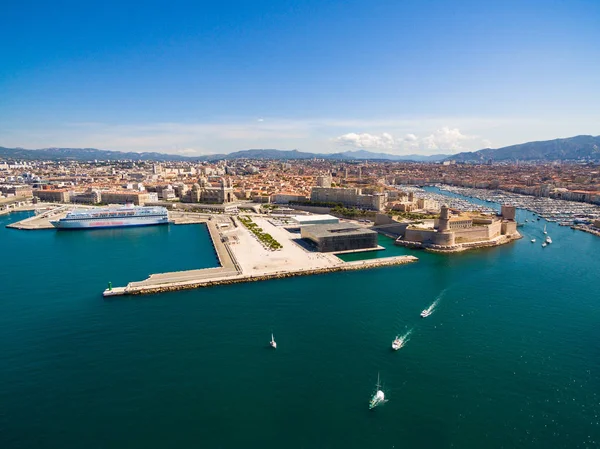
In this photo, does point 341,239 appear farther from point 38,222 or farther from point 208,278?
point 38,222

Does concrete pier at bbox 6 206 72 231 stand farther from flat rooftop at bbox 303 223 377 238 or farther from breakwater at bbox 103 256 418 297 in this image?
flat rooftop at bbox 303 223 377 238

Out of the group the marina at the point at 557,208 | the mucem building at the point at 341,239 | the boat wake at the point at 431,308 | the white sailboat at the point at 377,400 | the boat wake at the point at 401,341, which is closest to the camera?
the white sailboat at the point at 377,400

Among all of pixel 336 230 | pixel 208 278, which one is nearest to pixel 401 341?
pixel 208 278

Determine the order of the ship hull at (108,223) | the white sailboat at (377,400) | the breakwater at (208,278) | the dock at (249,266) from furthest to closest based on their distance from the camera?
the ship hull at (108,223)
the dock at (249,266)
the breakwater at (208,278)
the white sailboat at (377,400)

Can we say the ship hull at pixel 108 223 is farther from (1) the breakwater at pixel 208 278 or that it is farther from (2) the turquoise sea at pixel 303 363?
(1) the breakwater at pixel 208 278

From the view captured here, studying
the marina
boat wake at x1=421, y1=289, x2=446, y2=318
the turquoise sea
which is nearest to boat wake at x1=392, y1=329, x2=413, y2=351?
the turquoise sea

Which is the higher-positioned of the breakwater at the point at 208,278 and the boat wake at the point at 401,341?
the breakwater at the point at 208,278

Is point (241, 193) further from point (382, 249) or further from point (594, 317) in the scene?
point (594, 317)

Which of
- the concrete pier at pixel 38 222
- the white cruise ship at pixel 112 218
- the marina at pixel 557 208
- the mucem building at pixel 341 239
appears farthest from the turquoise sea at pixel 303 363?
the marina at pixel 557 208

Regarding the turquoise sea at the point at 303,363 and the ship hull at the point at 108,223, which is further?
the ship hull at the point at 108,223
